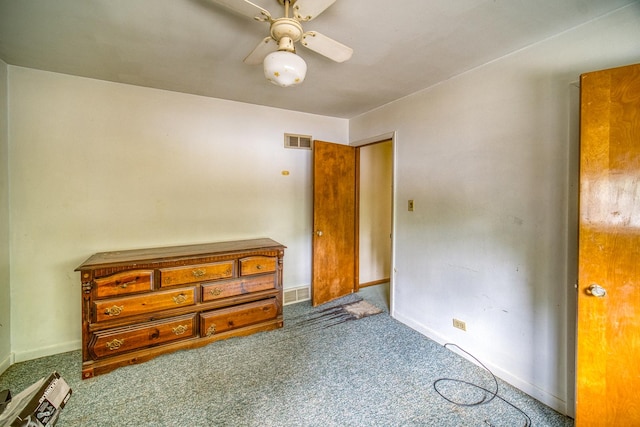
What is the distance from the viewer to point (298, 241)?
3.48m

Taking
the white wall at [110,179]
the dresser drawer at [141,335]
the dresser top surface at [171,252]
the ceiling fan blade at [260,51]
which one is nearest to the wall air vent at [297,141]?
the white wall at [110,179]

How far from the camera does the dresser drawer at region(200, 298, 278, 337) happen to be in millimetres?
2416

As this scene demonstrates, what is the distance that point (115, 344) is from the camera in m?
2.07

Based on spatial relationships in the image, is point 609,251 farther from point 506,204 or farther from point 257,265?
point 257,265

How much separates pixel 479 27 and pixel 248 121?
7.68ft

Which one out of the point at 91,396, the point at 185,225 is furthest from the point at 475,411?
the point at 185,225

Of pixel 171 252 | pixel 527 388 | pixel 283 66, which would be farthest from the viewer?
pixel 171 252

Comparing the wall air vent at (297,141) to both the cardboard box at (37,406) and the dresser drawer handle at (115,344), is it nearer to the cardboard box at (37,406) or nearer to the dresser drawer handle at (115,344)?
the dresser drawer handle at (115,344)

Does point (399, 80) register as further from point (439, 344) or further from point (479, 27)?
point (439, 344)

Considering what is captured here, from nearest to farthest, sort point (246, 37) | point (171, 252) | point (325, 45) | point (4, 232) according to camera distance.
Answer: point (325, 45)
point (246, 37)
point (4, 232)
point (171, 252)

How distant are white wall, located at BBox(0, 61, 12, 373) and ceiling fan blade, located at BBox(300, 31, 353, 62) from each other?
252 cm

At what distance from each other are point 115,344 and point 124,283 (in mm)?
487

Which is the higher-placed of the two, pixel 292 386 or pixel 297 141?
pixel 297 141

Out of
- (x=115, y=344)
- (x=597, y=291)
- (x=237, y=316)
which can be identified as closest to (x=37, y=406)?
(x=115, y=344)
